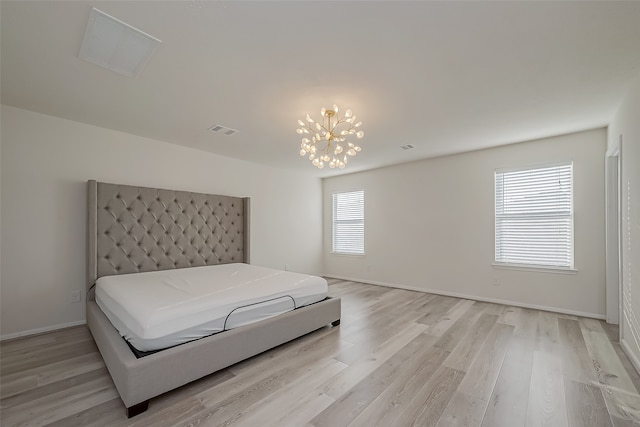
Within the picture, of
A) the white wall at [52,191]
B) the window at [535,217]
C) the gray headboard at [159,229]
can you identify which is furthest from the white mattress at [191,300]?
the window at [535,217]

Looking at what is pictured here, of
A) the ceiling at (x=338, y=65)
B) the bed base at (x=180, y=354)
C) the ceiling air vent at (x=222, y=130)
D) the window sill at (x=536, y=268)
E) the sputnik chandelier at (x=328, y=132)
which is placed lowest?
the bed base at (x=180, y=354)

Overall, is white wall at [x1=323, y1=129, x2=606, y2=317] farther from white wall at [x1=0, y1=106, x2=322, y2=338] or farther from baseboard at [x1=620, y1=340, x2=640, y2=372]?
white wall at [x1=0, y1=106, x2=322, y2=338]

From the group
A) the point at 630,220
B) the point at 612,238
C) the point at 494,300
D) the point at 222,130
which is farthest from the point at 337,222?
the point at 630,220

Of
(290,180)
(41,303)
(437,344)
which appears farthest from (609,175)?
(41,303)

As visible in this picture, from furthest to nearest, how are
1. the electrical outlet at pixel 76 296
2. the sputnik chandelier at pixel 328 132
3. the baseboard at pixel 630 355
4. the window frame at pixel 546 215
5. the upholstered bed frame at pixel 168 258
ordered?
the window frame at pixel 546 215, the electrical outlet at pixel 76 296, the sputnik chandelier at pixel 328 132, the baseboard at pixel 630 355, the upholstered bed frame at pixel 168 258

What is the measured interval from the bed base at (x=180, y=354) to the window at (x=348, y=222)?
10.9 ft

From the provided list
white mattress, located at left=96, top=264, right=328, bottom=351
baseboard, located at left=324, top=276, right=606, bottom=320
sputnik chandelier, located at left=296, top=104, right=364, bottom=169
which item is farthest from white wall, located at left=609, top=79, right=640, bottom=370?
white mattress, located at left=96, top=264, right=328, bottom=351

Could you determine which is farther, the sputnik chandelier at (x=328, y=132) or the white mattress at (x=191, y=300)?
the sputnik chandelier at (x=328, y=132)

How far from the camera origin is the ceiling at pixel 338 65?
5.19ft

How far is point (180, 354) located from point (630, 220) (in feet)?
13.0

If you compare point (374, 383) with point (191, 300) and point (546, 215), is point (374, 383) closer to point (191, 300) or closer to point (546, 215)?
point (191, 300)

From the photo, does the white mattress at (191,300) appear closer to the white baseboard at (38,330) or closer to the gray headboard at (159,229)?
the gray headboard at (159,229)

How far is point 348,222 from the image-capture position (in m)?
6.15

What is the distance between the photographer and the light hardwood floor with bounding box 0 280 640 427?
1.66m
